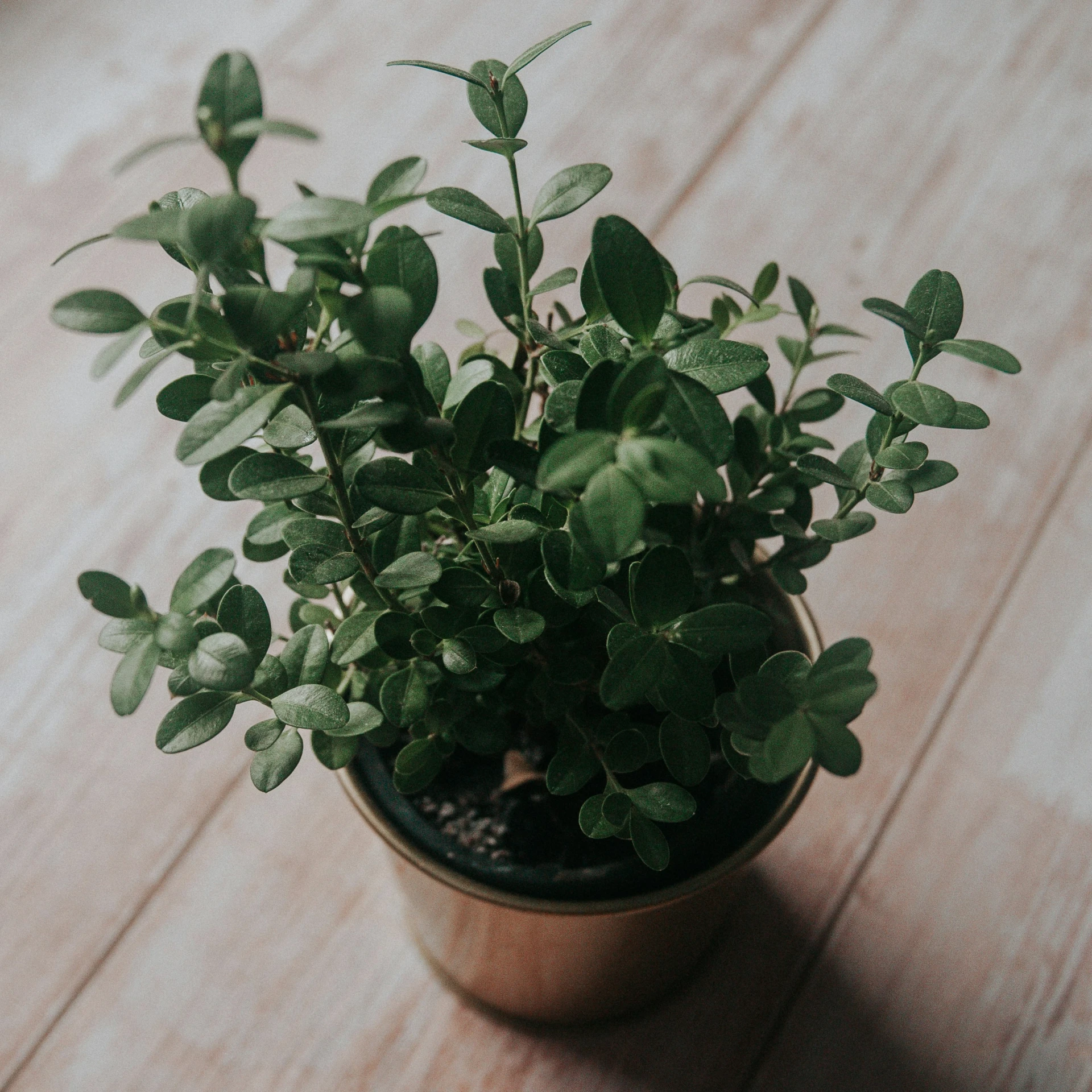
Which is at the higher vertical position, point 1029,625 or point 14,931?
point 14,931

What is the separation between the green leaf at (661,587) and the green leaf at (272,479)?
0.13 meters

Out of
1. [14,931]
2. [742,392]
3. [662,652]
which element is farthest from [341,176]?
[662,652]

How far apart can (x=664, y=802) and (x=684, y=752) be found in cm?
3

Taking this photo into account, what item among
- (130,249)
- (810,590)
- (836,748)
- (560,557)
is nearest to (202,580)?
(560,557)

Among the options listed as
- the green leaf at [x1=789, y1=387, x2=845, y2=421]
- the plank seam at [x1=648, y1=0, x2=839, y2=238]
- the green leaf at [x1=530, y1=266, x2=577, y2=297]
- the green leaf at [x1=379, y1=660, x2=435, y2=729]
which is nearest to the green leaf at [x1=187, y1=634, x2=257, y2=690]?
the green leaf at [x1=379, y1=660, x2=435, y2=729]

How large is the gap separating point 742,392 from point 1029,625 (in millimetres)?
327

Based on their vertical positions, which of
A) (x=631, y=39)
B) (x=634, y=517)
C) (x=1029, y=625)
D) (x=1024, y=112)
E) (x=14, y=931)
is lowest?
(x=1029, y=625)

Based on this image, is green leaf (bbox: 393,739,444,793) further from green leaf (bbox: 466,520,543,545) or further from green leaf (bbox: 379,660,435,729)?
green leaf (bbox: 466,520,543,545)

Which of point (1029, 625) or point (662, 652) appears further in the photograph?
point (1029, 625)

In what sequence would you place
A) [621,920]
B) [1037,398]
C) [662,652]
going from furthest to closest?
[1037,398], [621,920], [662,652]

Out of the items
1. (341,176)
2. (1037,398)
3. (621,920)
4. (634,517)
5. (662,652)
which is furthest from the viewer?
(341,176)

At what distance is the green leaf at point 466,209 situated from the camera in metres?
0.48

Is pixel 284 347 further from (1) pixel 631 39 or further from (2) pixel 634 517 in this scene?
(1) pixel 631 39

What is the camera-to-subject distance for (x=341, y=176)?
46.5 inches
